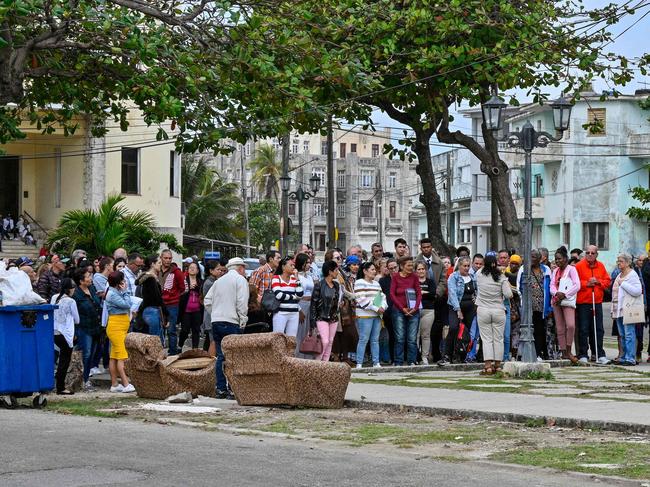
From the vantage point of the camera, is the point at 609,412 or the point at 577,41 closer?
the point at 609,412

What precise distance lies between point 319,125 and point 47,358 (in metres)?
10.6

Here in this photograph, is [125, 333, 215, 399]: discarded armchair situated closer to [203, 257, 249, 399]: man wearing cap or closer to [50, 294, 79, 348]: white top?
[203, 257, 249, 399]: man wearing cap

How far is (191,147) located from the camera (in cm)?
1964

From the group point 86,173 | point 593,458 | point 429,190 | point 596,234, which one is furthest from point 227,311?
point 596,234

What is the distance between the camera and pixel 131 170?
44.1m

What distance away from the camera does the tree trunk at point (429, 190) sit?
92.2 feet

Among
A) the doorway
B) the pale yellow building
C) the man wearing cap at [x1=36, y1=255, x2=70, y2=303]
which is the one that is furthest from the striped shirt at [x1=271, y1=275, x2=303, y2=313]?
the doorway

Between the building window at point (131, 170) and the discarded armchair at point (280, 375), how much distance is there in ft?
94.9

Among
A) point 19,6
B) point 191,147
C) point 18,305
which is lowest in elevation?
point 18,305

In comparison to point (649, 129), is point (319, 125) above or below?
below

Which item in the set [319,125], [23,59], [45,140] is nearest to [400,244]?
[319,125]

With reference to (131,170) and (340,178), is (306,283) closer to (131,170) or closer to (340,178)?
(131,170)

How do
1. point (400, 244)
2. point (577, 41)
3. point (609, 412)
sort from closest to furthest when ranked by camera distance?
1. point (609, 412)
2. point (400, 244)
3. point (577, 41)

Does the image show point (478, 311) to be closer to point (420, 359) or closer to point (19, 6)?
point (420, 359)
